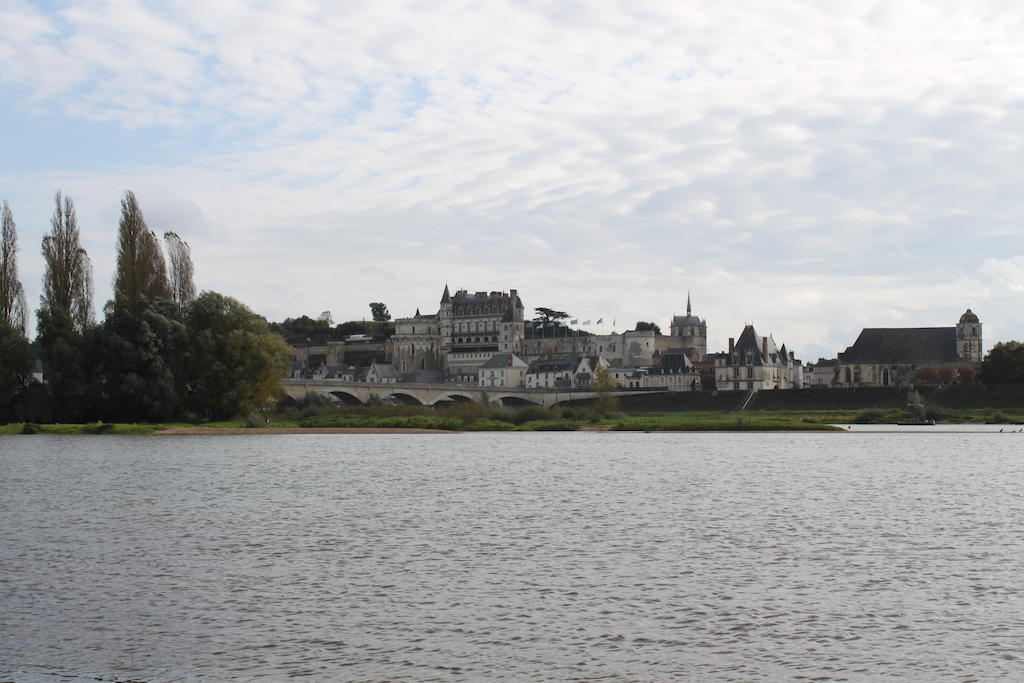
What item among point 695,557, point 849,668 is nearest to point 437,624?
point 849,668

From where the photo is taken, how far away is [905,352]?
136375 millimetres

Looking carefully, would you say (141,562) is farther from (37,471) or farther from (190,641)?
(37,471)

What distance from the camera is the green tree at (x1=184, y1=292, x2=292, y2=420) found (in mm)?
63594

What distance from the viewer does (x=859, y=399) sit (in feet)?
329

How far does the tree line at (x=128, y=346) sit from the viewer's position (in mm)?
60438

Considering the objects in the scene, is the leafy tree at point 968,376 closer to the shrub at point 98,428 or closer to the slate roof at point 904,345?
the slate roof at point 904,345

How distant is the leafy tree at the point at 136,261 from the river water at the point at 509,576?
28.5 m

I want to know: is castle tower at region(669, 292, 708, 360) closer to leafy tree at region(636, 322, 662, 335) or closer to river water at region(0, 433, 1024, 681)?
leafy tree at region(636, 322, 662, 335)

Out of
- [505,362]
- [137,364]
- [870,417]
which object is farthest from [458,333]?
[137,364]

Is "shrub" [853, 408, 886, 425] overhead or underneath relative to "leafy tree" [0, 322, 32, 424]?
underneath

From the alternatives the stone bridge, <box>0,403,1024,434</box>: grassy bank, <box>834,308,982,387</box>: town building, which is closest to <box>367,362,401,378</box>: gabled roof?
the stone bridge

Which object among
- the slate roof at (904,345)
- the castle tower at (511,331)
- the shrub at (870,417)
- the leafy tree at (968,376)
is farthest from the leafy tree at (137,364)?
the castle tower at (511,331)

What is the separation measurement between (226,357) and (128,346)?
5800 mm

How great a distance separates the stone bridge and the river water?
5024 cm
